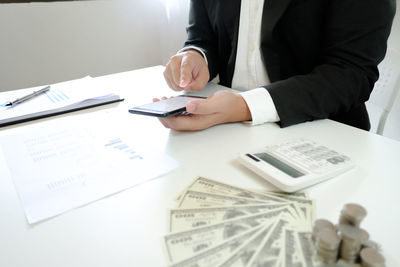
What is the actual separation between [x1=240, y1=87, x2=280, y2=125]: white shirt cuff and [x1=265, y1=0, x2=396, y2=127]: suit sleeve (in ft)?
0.04

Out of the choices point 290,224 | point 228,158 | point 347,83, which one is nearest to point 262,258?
point 290,224

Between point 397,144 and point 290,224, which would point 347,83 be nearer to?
point 397,144

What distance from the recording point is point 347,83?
0.62 meters

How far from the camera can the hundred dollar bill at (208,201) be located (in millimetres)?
363

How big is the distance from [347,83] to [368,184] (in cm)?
30

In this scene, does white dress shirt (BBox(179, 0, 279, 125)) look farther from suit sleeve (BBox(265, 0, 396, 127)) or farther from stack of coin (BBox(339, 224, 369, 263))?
stack of coin (BBox(339, 224, 369, 263))

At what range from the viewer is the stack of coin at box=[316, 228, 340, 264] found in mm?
256

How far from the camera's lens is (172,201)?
377 millimetres

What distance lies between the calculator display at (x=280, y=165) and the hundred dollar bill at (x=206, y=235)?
72 mm

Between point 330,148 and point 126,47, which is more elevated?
point 330,148

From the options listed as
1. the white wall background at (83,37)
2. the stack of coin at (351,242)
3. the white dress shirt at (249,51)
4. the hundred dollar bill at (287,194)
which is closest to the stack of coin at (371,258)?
the stack of coin at (351,242)

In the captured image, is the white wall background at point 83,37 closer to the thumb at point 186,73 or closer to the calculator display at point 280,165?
the thumb at point 186,73

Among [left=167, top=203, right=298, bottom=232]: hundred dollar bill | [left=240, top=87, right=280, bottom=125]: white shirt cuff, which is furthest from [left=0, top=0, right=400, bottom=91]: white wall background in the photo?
[left=167, top=203, right=298, bottom=232]: hundred dollar bill

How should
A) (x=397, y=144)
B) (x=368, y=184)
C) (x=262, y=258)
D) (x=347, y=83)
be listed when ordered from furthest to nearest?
(x=347, y=83), (x=397, y=144), (x=368, y=184), (x=262, y=258)
